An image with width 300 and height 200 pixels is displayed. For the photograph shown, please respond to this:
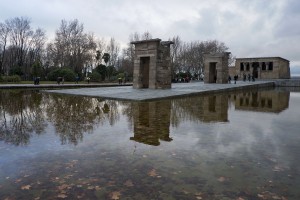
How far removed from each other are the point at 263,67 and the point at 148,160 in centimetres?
5694

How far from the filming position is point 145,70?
2406 centimetres

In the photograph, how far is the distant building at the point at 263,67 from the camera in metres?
52.4

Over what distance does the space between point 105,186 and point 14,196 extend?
1138 millimetres

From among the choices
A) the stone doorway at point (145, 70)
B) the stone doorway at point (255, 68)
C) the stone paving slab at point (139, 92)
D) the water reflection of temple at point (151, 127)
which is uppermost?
the stone doorway at point (255, 68)

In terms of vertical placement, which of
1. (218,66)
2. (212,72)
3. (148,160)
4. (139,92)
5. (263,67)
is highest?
(263,67)

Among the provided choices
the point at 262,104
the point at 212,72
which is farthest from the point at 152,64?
the point at 212,72

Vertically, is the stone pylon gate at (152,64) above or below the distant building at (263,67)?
below

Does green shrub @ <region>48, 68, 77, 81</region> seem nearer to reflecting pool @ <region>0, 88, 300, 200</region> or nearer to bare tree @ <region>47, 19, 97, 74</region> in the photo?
bare tree @ <region>47, 19, 97, 74</region>

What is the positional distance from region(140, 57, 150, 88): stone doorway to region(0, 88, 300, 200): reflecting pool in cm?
1561

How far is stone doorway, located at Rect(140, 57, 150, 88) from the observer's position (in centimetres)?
2377

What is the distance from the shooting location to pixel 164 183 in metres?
3.86

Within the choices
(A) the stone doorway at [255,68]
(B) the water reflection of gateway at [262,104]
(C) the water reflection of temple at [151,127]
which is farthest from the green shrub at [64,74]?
(A) the stone doorway at [255,68]

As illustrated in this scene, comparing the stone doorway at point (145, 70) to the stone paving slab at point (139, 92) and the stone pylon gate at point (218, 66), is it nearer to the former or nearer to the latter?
the stone paving slab at point (139, 92)

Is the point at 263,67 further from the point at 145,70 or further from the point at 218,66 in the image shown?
the point at 145,70
